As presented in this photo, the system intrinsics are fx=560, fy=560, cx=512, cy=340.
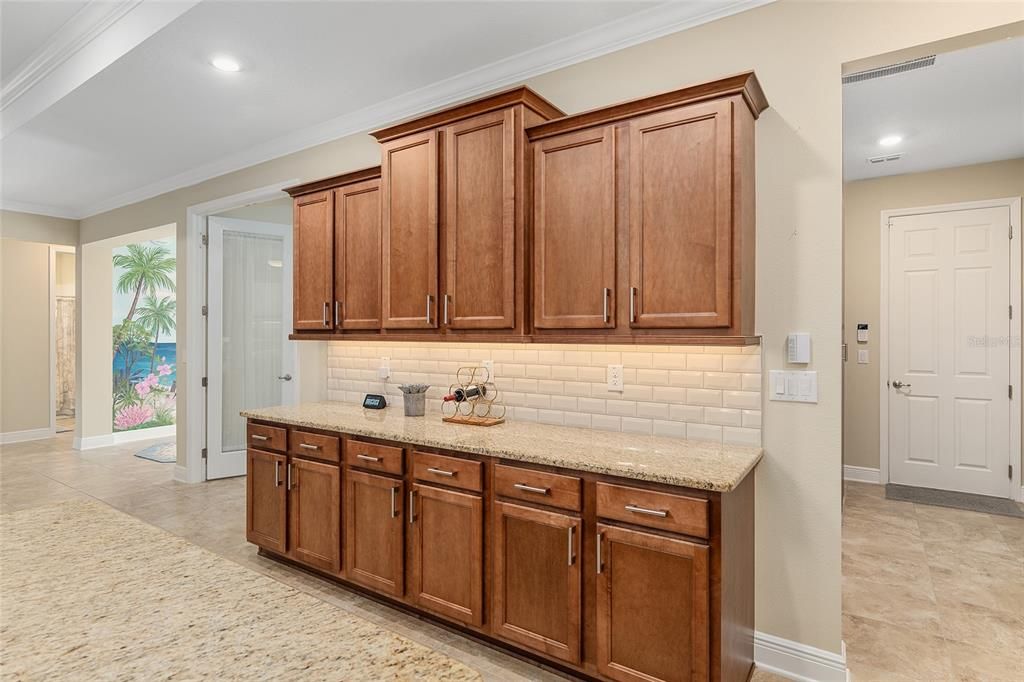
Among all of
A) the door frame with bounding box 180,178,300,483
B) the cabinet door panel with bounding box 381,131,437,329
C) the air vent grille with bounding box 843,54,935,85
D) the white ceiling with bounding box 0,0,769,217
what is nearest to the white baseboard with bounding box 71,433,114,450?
the door frame with bounding box 180,178,300,483

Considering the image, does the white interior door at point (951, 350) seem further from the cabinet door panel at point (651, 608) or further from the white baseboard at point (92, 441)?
the white baseboard at point (92, 441)

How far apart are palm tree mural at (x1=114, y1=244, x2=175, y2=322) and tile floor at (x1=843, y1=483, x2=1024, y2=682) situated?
925cm

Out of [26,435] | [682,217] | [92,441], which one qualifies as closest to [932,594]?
[682,217]

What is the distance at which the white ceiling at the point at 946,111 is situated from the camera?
125 inches

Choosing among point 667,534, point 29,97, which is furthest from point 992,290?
point 29,97

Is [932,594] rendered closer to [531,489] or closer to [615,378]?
[615,378]

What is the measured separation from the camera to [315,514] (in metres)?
3.10

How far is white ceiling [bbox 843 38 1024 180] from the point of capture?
3186 millimetres

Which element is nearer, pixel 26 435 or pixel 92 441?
pixel 92 441

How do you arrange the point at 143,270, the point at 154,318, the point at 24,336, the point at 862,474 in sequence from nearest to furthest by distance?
the point at 862,474 < the point at 24,336 < the point at 143,270 < the point at 154,318

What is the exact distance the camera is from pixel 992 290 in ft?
15.4

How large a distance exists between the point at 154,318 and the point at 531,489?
330 inches

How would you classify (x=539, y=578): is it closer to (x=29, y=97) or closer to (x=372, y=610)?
(x=372, y=610)

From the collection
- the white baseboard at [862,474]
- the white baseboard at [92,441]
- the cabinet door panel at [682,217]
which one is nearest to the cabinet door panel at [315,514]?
the cabinet door panel at [682,217]
